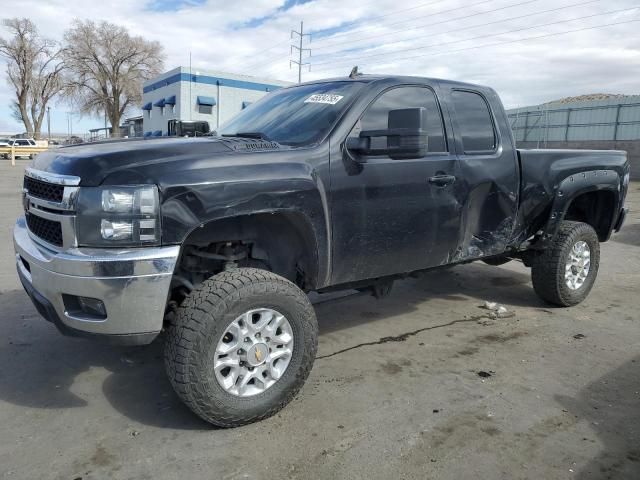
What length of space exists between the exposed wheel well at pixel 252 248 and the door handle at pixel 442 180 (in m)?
1.12

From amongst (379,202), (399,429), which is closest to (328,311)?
(379,202)

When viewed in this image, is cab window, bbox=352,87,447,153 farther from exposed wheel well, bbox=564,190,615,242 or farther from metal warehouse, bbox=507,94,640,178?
metal warehouse, bbox=507,94,640,178

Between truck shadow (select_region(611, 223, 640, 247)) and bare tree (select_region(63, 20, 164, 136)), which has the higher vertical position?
bare tree (select_region(63, 20, 164, 136))

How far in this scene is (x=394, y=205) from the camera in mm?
3664

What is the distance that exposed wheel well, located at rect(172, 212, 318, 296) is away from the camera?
3.11 meters

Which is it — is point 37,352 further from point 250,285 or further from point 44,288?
point 250,285

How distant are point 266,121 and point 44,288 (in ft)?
6.27

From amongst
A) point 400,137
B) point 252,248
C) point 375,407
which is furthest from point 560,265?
point 252,248

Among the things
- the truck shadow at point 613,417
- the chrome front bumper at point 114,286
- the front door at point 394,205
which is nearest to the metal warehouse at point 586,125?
the truck shadow at point 613,417

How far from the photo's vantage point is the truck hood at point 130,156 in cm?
270

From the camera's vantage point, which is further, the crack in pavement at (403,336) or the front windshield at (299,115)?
the crack in pavement at (403,336)

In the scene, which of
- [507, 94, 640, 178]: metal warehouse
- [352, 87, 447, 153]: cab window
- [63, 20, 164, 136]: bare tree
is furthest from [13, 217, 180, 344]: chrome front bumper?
[63, 20, 164, 136]: bare tree

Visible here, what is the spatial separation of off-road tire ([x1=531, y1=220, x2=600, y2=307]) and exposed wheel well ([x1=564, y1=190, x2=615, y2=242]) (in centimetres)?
30

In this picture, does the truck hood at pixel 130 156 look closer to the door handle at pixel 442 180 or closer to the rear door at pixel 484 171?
the door handle at pixel 442 180
